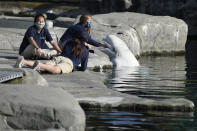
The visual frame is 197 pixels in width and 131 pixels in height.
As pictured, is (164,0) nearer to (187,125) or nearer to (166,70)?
(166,70)

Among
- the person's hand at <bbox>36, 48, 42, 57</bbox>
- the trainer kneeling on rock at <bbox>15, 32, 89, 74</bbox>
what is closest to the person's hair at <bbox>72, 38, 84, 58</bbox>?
the trainer kneeling on rock at <bbox>15, 32, 89, 74</bbox>

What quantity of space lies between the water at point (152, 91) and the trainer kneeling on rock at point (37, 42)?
135 centimetres

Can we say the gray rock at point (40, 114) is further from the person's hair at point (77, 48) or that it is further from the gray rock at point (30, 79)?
the person's hair at point (77, 48)

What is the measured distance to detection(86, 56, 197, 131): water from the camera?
25.0 feet

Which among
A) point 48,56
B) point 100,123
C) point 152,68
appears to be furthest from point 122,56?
point 100,123

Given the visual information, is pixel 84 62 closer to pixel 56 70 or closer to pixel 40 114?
pixel 56 70

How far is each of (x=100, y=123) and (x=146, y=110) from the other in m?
1.02

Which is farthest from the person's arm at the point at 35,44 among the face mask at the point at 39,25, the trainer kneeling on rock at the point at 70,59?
the trainer kneeling on rock at the point at 70,59

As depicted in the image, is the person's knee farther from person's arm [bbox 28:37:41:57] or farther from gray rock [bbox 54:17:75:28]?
gray rock [bbox 54:17:75:28]

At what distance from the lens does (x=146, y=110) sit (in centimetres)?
854

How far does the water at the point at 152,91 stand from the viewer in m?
7.62

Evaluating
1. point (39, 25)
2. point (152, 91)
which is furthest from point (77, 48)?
point (152, 91)

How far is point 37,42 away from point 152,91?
299 cm

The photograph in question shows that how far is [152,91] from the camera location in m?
10.9
